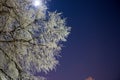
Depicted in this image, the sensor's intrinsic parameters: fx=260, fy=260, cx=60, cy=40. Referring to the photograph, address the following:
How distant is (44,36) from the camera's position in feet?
29.1

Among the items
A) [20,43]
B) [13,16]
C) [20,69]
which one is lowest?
[20,69]

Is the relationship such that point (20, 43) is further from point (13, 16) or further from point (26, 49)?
point (13, 16)

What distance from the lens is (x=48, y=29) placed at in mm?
8984

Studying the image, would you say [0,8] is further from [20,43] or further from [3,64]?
[3,64]

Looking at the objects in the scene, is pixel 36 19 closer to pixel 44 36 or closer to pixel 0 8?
pixel 44 36

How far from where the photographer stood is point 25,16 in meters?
8.94

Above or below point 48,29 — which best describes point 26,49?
below

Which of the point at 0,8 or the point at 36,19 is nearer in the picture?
the point at 0,8

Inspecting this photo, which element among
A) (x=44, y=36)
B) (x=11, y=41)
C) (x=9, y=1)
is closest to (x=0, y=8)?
(x=9, y=1)

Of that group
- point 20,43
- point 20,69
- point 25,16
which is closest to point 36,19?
point 25,16

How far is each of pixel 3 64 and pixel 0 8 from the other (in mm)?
1903

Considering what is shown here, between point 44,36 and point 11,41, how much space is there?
112 centimetres

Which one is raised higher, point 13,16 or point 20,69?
point 13,16

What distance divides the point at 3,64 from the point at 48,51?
1597 millimetres
